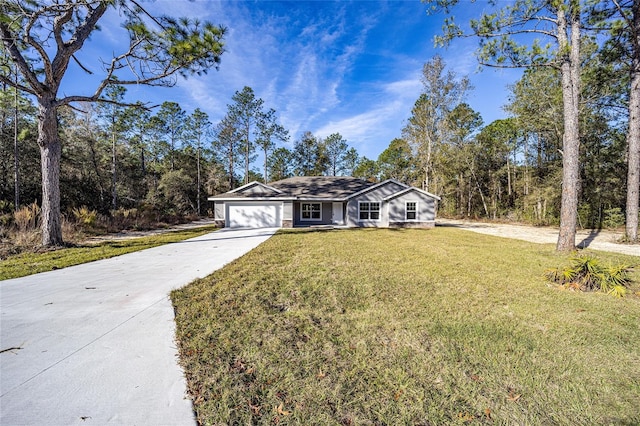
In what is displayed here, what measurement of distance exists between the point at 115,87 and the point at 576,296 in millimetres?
27141

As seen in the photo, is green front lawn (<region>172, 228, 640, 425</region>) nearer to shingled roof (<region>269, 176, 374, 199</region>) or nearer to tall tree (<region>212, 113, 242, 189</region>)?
shingled roof (<region>269, 176, 374, 199</region>)

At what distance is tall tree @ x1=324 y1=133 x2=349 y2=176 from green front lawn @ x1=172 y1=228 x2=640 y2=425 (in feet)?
109

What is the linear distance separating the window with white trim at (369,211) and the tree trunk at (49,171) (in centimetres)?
1484

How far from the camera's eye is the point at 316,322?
325 centimetres

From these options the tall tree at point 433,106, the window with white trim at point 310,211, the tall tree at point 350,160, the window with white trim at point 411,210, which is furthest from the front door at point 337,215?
the tall tree at point 350,160

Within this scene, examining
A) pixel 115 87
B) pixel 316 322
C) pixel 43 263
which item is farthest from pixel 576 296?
pixel 115 87

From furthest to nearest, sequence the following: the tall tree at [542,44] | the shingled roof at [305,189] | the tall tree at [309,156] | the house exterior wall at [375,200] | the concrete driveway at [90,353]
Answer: the tall tree at [309,156]
the house exterior wall at [375,200]
the shingled roof at [305,189]
the tall tree at [542,44]
the concrete driveway at [90,353]

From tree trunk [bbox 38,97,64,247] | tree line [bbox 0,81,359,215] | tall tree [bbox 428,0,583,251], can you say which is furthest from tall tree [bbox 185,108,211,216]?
tall tree [bbox 428,0,583,251]

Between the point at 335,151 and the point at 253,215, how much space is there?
23.8m

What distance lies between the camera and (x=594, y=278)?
186 inches

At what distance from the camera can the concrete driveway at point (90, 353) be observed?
1.79 meters

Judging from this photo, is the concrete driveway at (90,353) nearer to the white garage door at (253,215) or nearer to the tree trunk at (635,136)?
the white garage door at (253,215)

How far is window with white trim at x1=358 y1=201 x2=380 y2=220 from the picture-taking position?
683 inches

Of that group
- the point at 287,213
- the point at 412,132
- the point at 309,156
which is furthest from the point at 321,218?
the point at 309,156
